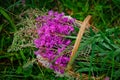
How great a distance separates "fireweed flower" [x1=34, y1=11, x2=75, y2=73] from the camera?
218 cm

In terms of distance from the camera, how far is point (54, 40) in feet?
7.25

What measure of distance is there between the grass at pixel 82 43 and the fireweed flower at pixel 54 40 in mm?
84

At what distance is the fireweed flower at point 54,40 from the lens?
2.18 m

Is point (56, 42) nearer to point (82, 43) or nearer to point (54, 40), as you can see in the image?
point (54, 40)

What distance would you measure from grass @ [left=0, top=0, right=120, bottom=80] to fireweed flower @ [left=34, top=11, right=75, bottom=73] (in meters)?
0.08

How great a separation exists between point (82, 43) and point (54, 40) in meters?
0.20

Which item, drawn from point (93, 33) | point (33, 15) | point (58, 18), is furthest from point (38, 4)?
point (93, 33)

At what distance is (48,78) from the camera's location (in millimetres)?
2447

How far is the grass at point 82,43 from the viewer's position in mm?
2115

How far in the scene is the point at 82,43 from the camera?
2143 millimetres

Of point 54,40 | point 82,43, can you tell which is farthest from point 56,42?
point 82,43

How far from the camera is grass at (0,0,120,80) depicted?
2.12 meters

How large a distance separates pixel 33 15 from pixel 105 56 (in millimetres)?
696

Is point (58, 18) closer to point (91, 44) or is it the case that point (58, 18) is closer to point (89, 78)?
point (91, 44)
